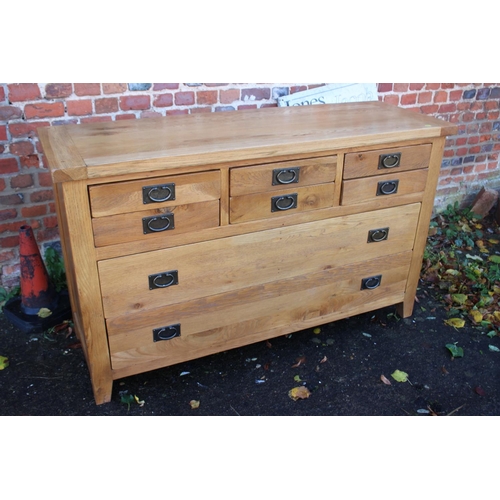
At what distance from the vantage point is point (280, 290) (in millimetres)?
2666

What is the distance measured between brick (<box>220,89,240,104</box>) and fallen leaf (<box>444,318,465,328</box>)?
194cm

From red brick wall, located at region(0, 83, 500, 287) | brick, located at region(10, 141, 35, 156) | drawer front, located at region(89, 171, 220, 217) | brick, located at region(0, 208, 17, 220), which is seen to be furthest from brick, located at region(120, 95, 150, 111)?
drawer front, located at region(89, 171, 220, 217)

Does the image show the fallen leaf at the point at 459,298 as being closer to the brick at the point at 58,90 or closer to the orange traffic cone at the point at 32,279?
the orange traffic cone at the point at 32,279

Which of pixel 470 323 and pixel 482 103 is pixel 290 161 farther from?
pixel 482 103

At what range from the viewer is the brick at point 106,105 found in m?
2.99

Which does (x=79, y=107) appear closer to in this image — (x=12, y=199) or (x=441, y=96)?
(x=12, y=199)

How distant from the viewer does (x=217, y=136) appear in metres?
2.39

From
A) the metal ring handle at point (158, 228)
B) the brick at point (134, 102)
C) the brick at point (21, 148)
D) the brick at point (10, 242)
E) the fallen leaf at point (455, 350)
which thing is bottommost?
the fallen leaf at point (455, 350)

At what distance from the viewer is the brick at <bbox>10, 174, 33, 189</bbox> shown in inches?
117

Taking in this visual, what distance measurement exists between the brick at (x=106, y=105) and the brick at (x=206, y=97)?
1.69 feet

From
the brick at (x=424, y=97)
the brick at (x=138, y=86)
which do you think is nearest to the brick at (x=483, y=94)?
the brick at (x=424, y=97)

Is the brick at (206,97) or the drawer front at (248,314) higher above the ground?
the brick at (206,97)

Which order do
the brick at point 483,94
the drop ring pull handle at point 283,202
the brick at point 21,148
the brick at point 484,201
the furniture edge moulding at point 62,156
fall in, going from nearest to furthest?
the furniture edge moulding at point 62,156
the drop ring pull handle at point 283,202
the brick at point 21,148
the brick at point 483,94
the brick at point 484,201

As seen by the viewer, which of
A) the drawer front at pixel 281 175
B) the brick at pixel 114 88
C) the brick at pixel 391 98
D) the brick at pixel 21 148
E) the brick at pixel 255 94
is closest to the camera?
the drawer front at pixel 281 175
